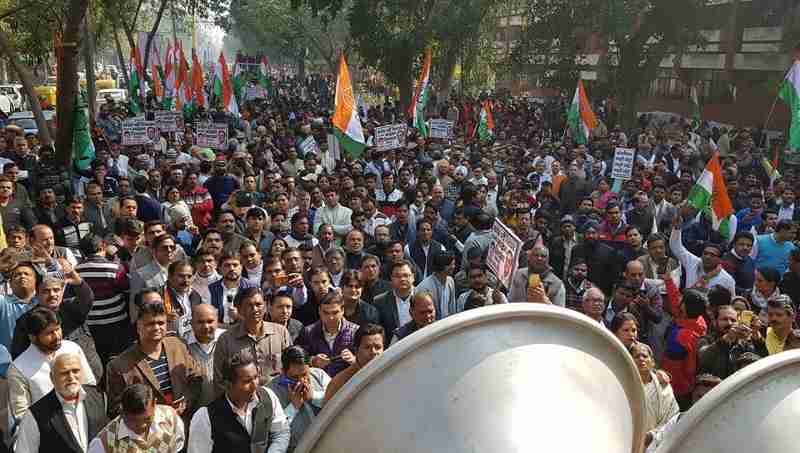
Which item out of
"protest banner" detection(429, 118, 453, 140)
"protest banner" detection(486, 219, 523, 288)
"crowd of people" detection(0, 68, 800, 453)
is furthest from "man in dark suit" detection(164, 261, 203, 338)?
"protest banner" detection(429, 118, 453, 140)

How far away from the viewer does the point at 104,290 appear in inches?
217

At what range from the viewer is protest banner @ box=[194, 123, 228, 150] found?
40.7 ft

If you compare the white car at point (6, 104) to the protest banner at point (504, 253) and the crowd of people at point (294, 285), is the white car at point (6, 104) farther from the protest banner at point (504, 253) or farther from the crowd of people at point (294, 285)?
the protest banner at point (504, 253)

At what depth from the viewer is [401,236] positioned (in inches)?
314

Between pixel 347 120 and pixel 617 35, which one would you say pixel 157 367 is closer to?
pixel 347 120

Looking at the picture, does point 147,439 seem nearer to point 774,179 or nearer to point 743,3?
point 774,179

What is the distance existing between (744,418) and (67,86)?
11.1m

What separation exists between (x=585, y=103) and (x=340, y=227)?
741 cm

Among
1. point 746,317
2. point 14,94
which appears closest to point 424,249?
point 746,317

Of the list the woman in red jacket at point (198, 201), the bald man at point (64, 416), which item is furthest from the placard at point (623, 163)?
the bald man at point (64, 416)

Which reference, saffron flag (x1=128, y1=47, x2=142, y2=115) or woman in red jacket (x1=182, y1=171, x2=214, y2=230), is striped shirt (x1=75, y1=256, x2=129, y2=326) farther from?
saffron flag (x1=128, y1=47, x2=142, y2=115)

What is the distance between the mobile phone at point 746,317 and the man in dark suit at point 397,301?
2151 mm

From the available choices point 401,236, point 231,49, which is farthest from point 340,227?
point 231,49

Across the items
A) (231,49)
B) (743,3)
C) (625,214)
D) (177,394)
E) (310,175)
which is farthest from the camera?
(231,49)
